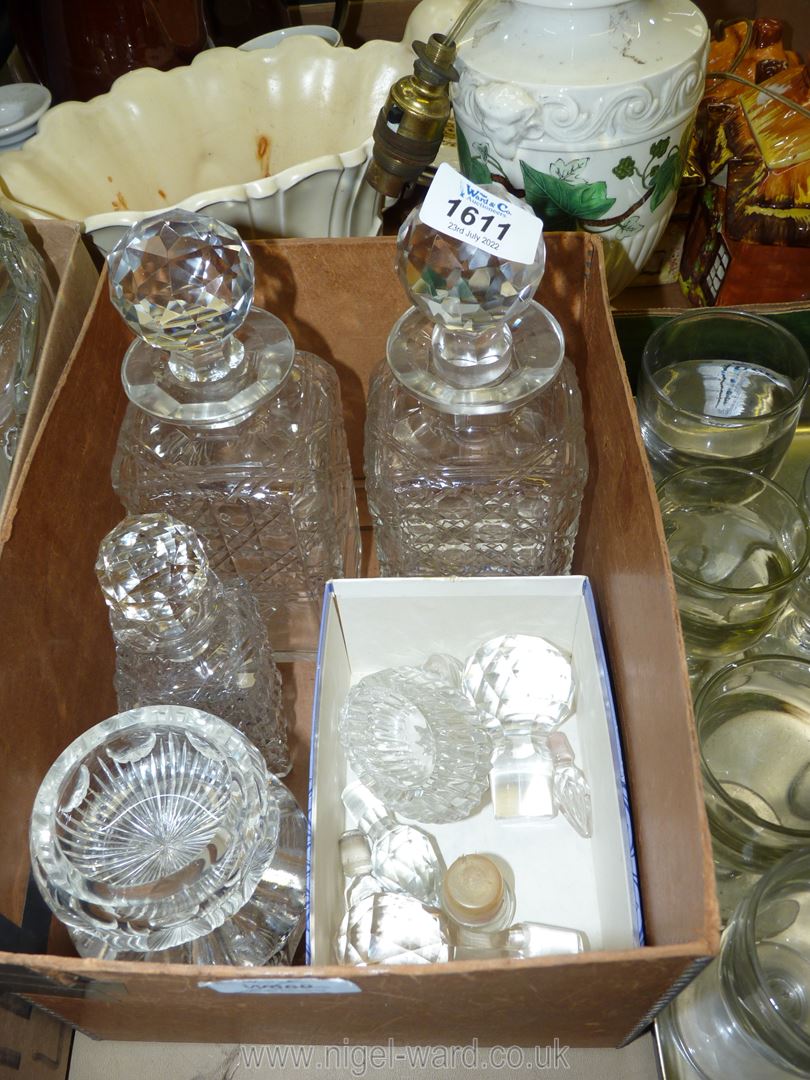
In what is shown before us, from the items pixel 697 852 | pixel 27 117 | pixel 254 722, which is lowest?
pixel 254 722

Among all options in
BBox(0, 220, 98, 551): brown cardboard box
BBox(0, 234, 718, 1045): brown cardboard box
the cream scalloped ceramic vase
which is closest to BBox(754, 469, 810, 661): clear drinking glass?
BBox(0, 234, 718, 1045): brown cardboard box

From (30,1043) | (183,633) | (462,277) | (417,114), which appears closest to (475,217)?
(462,277)

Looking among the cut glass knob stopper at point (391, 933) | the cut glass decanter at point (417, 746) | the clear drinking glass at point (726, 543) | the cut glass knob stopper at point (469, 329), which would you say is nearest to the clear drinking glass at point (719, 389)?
the clear drinking glass at point (726, 543)

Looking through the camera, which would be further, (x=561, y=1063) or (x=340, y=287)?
(x=340, y=287)

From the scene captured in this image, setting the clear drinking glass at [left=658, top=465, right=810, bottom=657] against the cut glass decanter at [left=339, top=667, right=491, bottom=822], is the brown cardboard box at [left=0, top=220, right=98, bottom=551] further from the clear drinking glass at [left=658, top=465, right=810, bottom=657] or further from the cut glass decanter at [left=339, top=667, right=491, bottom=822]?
the clear drinking glass at [left=658, top=465, right=810, bottom=657]

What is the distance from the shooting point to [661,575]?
0.41 meters

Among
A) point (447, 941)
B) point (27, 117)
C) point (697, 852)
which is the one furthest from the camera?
point (27, 117)

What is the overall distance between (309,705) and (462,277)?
0.32 m

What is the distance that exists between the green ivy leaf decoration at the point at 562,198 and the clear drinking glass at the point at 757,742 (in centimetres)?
30

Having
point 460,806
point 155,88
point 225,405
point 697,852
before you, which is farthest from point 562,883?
point 155,88

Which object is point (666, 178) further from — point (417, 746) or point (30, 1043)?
point (30, 1043)

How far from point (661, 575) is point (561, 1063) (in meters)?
0.28

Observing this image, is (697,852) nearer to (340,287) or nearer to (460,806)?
(460,806)

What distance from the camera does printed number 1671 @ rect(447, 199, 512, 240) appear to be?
431mm
